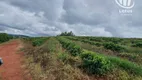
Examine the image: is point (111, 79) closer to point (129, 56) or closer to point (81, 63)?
point (81, 63)

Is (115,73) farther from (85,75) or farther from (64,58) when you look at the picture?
(64,58)

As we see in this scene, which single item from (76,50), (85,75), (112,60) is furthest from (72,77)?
(76,50)

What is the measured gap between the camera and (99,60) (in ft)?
22.0

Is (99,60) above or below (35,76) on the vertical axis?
above

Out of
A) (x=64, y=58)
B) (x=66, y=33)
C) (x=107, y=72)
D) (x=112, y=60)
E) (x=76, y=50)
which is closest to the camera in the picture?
(x=107, y=72)

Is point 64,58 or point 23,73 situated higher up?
point 64,58

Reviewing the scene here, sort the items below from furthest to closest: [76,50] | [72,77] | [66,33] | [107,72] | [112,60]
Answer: [66,33] → [76,50] → [112,60] → [107,72] → [72,77]

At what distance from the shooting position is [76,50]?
10438 millimetres

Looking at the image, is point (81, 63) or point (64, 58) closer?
point (81, 63)

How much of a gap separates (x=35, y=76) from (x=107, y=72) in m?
2.81

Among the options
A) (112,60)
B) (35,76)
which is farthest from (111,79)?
(35,76)

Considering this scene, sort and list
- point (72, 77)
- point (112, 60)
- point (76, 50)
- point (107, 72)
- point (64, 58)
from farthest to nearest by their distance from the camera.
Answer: point (76, 50)
point (64, 58)
point (112, 60)
point (107, 72)
point (72, 77)

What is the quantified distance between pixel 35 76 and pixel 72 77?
5.38ft

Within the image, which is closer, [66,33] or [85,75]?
[85,75]
